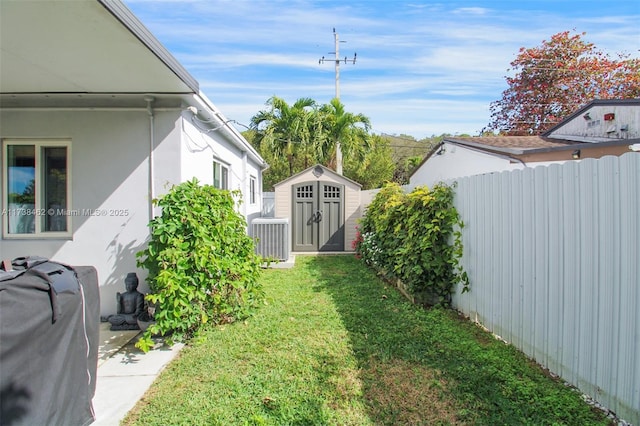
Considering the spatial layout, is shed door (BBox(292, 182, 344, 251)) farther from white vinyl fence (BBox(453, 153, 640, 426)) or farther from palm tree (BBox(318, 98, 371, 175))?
white vinyl fence (BBox(453, 153, 640, 426))

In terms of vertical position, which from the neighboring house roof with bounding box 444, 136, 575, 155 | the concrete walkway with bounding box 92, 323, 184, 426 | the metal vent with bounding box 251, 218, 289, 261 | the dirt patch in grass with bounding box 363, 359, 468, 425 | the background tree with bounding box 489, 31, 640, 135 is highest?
the background tree with bounding box 489, 31, 640, 135

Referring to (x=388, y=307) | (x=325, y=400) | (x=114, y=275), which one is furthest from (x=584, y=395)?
(x=114, y=275)

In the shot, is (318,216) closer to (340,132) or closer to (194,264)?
(340,132)

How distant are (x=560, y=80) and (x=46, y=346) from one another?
22942mm

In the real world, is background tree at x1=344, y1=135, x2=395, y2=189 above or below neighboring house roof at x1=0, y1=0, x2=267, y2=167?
above

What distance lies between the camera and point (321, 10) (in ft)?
21.9

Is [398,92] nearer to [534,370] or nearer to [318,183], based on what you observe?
[318,183]

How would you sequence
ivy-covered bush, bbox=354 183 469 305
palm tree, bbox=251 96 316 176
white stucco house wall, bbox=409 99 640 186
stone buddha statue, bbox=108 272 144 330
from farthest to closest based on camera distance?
palm tree, bbox=251 96 316 176 → white stucco house wall, bbox=409 99 640 186 → ivy-covered bush, bbox=354 183 469 305 → stone buddha statue, bbox=108 272 144 330

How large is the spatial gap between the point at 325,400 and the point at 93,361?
5.47ft

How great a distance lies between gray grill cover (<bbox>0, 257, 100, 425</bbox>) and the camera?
6.38 ft

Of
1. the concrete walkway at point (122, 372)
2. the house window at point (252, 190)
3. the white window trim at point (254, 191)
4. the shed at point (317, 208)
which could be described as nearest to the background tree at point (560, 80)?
the shed at point (317, 208)

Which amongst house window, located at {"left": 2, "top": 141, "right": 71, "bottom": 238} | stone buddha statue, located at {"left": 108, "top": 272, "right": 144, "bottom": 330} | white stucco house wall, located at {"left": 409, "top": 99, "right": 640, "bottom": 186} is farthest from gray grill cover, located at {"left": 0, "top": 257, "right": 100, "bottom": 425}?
white stucco house wall, located at {"left": 409, "top": 99, "right": 640, "bottom": 186}

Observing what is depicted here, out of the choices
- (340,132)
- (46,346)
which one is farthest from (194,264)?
(340,132)

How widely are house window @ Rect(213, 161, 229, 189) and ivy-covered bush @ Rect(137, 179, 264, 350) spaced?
91.7 inches
